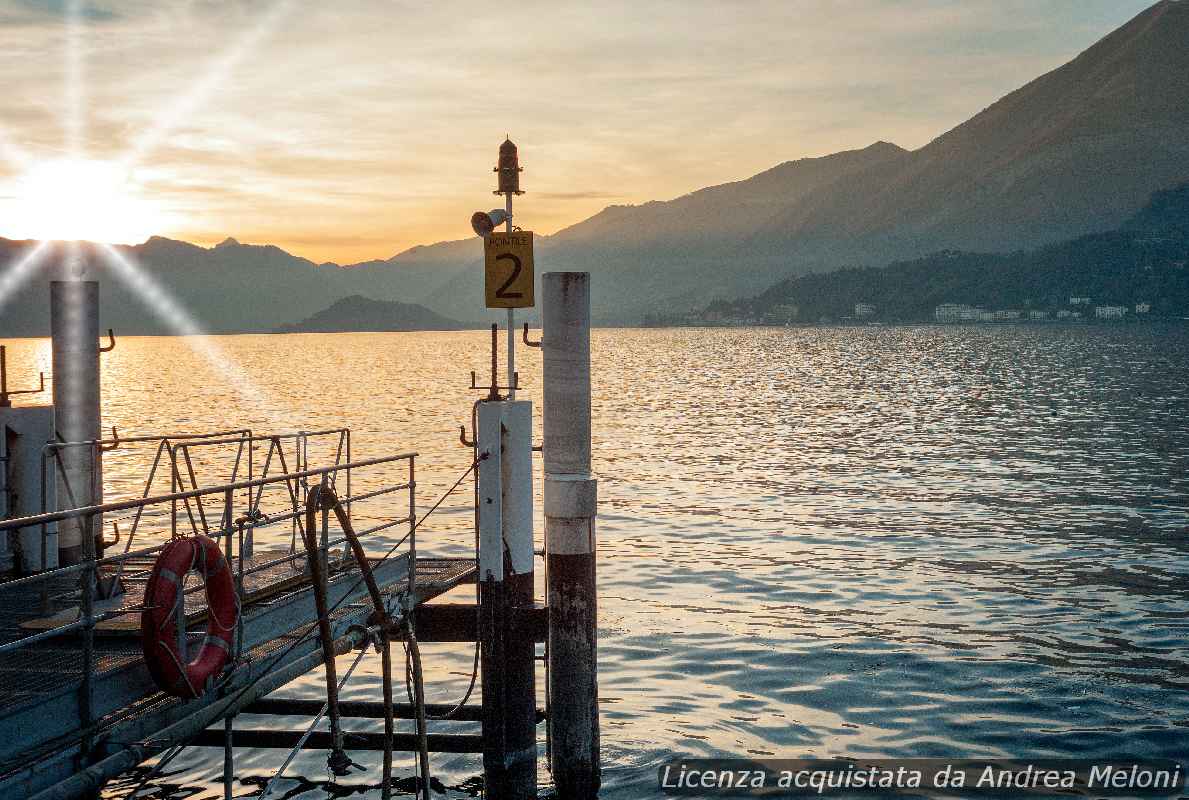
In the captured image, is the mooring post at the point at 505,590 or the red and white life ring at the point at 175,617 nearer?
the red and white life ring at the point at 175,617

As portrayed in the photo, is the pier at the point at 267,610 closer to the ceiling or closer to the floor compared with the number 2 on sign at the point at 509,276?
closer to the floor

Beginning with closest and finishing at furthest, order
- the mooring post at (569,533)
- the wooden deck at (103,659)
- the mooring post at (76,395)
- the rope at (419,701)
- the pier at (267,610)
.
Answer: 1. the wooden deck at (103,659)
2. the pier at (267,610)
3. the rope at (419,701)
4. the mooring post at (569,533)
5. the mooring post at (76,395)

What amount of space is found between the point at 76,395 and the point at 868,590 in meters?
15.2

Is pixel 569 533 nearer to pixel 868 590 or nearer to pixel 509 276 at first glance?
pixel 509 276

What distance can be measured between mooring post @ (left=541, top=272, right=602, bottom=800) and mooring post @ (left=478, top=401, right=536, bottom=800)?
246mm

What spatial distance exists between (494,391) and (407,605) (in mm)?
2922

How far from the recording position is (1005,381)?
99.0 meters

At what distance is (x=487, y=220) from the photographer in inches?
469

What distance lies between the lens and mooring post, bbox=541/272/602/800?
36.0 ft

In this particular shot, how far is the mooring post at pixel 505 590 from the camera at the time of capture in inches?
433

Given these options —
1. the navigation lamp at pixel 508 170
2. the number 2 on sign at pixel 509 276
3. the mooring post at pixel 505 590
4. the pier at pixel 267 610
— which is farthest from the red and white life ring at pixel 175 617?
the navigation lamp at pixel 508 170

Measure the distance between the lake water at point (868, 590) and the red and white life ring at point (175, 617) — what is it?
4574 millimetres

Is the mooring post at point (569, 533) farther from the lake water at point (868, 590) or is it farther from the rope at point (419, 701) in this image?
the lake water at point (868, 590)

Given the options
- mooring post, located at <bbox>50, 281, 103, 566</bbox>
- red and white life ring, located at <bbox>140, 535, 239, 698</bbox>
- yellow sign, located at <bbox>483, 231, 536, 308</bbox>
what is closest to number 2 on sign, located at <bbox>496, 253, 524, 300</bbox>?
yellow sign, located at <bbox>483, 231, 536, 308</bbox>
